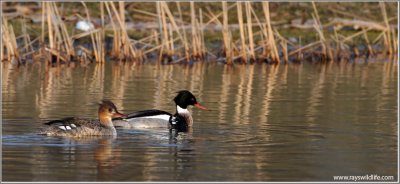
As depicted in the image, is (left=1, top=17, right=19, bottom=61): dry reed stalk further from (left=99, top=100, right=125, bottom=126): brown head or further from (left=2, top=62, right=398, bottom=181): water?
(left=99, top=100, right=125, bottom=126): brown head

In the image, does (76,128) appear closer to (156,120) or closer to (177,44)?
(156,120)

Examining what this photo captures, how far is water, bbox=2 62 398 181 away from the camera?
1022 centimetres

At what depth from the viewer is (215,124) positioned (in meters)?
14.0

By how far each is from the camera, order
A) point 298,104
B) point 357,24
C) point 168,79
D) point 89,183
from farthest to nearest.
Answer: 1. point 357,24
2. point 168,79
3. point 298,104
4. point 89,183

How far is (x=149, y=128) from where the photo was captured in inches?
555

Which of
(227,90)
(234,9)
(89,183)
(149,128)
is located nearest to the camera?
(89,183)

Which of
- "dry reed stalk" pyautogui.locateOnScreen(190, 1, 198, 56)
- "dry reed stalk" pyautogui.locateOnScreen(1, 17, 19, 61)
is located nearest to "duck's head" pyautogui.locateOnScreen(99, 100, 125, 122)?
"dry reed stalk" pyautogui.locateOnScreen(1, 17, 19, 61)

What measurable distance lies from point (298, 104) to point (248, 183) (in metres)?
7.23

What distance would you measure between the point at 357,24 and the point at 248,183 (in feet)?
64.9

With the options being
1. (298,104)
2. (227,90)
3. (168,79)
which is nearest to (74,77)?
(168,79)

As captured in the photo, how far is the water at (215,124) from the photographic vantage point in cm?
1022

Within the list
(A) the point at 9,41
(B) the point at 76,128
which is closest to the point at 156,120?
(B) the point at 76,128

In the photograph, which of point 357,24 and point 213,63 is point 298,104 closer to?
point 213,63

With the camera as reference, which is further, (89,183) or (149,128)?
(149,128)
